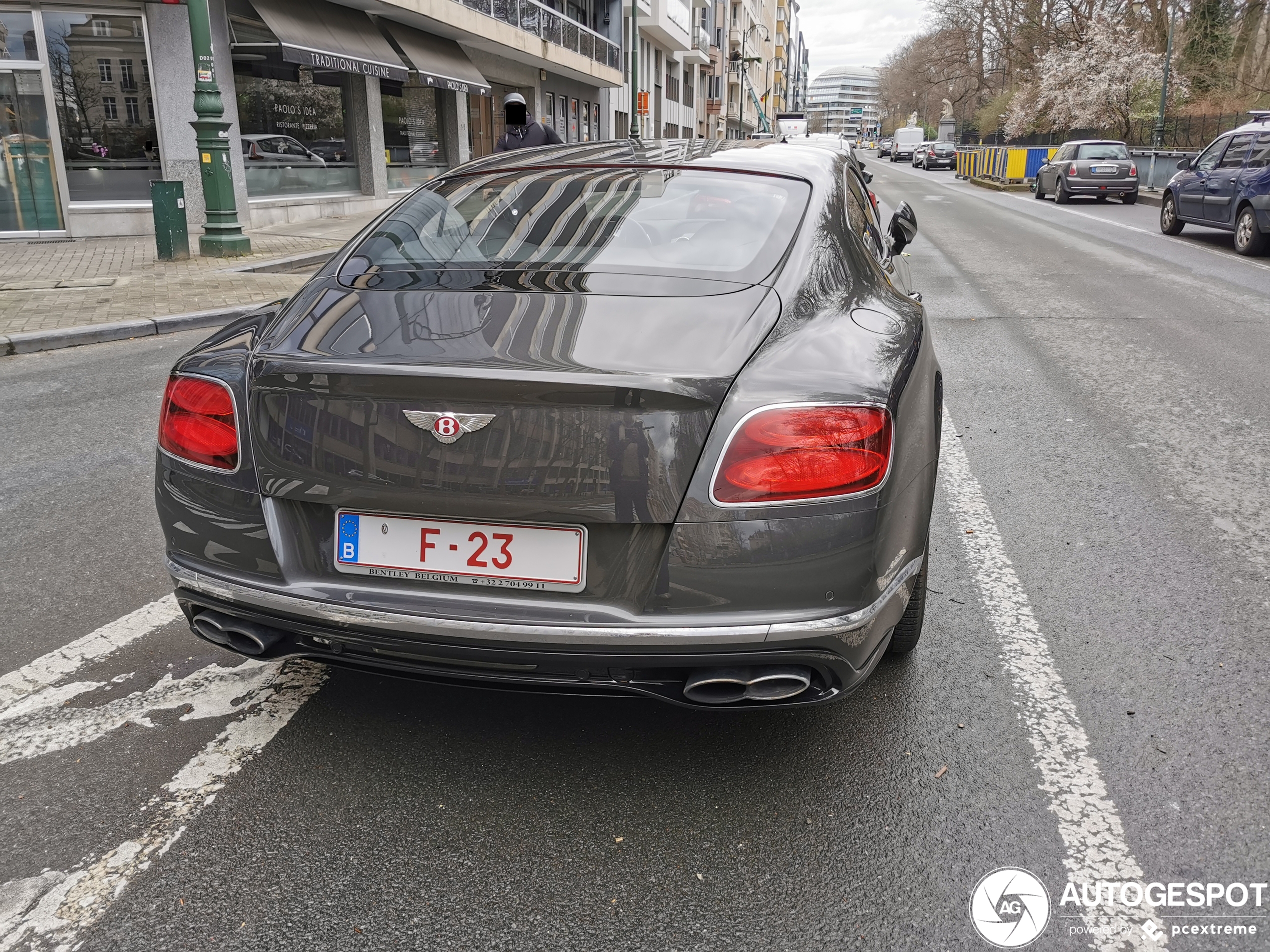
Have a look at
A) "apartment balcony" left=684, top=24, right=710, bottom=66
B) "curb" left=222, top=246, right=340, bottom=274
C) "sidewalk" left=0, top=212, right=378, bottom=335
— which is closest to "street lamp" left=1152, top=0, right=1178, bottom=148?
"apartment balcony" left=684, top=24, right=710, bottom=66

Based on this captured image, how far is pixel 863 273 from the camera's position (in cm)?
314

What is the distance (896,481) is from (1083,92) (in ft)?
171

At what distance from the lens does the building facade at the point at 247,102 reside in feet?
50.7

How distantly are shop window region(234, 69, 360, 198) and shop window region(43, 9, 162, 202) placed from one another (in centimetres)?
200

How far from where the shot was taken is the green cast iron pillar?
12.7m

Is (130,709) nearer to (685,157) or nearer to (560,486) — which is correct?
(560,486)

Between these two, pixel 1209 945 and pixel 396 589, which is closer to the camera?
pixel 1209 945

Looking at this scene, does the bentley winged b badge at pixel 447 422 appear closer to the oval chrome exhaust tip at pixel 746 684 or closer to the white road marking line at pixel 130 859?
the oval chrome exhaust tip at pixel 746 684

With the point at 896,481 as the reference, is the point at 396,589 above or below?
below

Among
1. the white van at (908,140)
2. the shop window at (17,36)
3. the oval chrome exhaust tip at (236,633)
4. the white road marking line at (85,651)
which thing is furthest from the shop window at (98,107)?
the white van at (908,140)

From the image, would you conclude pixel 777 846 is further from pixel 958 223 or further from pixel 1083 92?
pixel 1083 92

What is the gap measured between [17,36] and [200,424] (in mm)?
16062

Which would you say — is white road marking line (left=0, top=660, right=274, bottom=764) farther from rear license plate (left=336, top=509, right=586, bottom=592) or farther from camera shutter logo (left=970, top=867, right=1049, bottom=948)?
camera shutter logo (left=970, top=867, right=1049, bottom=948)

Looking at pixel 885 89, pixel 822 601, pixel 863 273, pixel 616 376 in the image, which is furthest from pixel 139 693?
pixel 885 89
